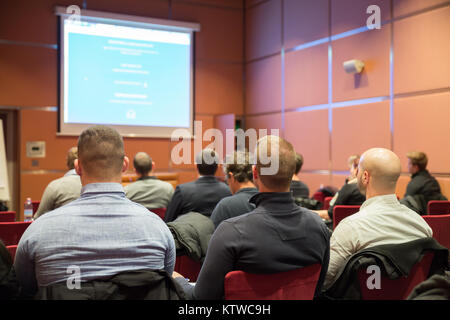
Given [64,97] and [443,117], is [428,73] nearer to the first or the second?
[443,117]

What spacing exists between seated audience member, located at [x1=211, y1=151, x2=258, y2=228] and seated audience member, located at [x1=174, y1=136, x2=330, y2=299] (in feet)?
3.43

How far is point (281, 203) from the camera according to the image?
1.79 meters

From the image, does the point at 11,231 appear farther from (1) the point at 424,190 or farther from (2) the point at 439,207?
(1) the point at 424,190

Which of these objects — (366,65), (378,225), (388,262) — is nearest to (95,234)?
(388,262)

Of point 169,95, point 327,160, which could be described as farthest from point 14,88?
point 327,160

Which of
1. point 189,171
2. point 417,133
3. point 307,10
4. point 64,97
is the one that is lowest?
point 189,171

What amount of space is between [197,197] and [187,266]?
3.31 feet

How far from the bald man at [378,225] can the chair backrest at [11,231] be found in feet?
6.50

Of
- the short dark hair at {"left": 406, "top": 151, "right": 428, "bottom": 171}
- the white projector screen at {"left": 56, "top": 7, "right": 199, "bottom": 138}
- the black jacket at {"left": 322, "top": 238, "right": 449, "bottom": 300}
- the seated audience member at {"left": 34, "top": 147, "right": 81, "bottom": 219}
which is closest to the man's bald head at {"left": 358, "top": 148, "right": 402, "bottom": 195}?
the black jacket at {"left": 322, "top": 238, "right": 449, "bottom": 300}

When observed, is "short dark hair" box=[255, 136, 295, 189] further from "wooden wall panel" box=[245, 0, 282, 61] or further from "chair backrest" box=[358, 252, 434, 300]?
"wooden wall panel" box=[245, 0, 282, 61]

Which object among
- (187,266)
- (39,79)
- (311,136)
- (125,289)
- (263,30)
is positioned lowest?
(187,266)

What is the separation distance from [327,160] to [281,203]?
18.7ft

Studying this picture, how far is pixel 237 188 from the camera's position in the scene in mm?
3293

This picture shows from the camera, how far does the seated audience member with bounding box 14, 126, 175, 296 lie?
1489mm
